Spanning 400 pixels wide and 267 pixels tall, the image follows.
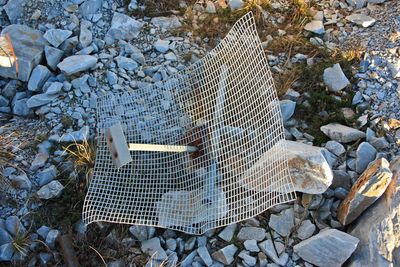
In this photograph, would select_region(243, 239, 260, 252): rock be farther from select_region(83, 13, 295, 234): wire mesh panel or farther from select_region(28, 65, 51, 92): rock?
select_region(28, 65, 51, 92): rock

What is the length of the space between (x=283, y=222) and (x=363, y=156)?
782mm

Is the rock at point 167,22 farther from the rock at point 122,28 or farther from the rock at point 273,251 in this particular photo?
the rock at point 273,251

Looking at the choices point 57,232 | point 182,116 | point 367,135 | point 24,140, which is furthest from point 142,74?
point 367,135

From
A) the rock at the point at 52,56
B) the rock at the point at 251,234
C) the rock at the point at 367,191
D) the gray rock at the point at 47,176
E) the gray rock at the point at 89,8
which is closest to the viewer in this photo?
the rock at the point at 367,191

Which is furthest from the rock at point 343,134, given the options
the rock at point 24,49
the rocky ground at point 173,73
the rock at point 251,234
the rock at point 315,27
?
the rock at point 24,49

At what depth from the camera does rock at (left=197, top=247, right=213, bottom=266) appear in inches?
141

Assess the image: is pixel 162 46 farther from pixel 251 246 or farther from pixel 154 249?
pixel 251 246

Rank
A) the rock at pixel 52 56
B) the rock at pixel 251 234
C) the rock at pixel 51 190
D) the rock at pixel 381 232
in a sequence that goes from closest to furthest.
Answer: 1. the rock at pixel 381 232
2. the rock at pixel 251 234
3. the rock at pixel 51 190
4. the rock at pixel 52 56

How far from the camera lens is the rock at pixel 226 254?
3553mm

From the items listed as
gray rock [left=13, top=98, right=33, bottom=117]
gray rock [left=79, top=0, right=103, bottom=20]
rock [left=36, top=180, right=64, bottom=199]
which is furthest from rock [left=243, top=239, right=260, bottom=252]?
gray rock [left=79, top=0, right=103, bottom=20]

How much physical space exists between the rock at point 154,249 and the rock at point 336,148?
1.41m

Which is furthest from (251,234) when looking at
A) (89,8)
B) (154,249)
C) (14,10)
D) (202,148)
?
(14,10)

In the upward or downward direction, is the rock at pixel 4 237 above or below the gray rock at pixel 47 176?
below

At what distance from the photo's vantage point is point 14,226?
3.74 meters
